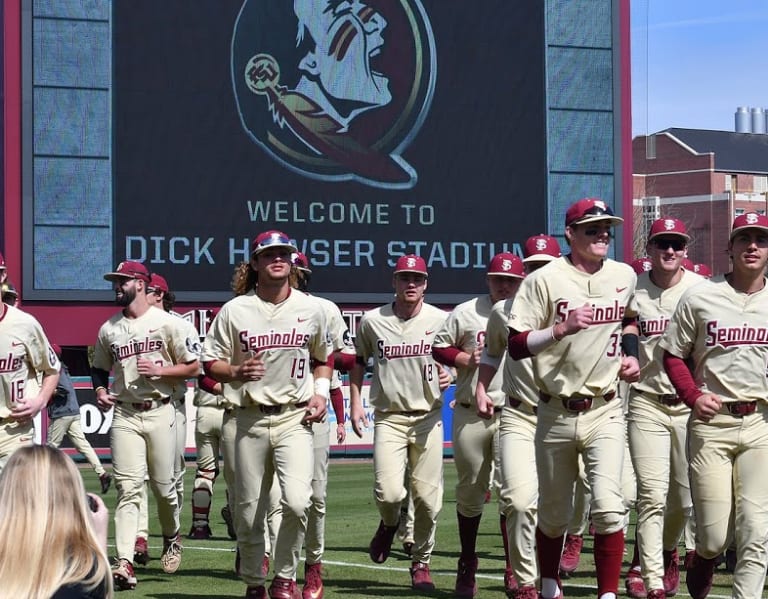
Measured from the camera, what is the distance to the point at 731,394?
7969mm

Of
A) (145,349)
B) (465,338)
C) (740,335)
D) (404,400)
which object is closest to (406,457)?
(404,400)

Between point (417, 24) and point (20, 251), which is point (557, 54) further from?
point (20, 251)

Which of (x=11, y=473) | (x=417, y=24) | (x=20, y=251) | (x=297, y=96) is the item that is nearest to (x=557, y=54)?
(x=417, y=24)

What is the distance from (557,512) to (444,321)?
9.29 ft

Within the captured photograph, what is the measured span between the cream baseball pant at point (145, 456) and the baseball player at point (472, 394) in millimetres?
2061

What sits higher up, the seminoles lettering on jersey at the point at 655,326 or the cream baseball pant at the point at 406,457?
the seminoles lettering on jersey at the point at 655,326

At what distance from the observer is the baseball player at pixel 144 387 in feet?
35.9

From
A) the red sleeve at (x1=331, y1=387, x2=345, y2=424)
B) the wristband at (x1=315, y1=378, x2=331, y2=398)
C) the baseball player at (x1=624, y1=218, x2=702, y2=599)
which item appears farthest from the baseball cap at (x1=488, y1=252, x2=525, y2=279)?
the wristband at (x1=315, y1=378, x2=331, y2=398)

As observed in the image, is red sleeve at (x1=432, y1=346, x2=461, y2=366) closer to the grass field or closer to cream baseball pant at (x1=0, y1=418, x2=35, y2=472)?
the grass field

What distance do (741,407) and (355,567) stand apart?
14.3ft

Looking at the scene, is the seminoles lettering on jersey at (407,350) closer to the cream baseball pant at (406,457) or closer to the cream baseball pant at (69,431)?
the cream baseball pant at (406,457)

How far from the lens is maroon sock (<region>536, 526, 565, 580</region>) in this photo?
28.1 ft

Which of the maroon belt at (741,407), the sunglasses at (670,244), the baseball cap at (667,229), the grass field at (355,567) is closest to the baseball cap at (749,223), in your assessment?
the maroon belt at (741,407)

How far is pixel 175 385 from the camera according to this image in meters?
11.4
